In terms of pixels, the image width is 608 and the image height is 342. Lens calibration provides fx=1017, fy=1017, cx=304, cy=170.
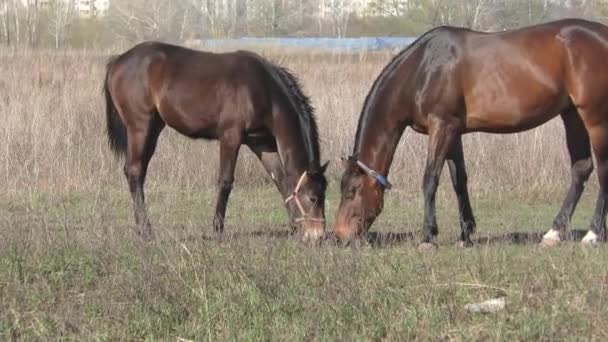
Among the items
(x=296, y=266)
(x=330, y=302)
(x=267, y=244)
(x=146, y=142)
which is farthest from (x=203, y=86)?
(x=330, y=302)

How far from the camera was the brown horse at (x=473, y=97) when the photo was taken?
8680mm

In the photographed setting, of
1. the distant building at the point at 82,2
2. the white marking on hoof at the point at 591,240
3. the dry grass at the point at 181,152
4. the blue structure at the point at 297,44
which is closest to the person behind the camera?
the white marking on hoof at the point at 591,240

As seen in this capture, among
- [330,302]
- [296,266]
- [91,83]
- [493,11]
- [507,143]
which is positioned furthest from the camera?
[493,11]

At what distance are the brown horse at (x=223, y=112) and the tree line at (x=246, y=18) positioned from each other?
18.4 metres

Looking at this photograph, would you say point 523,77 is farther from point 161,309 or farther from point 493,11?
point 493,11

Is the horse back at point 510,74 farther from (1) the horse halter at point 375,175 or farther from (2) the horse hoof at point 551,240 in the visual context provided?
(2) the horse hoof at point 551,240

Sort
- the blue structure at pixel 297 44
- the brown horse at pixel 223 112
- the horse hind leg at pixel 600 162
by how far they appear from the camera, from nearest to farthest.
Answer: the horse hind leg at pixel 600 162 → the brown horse at pixel 223 112 → the blue structure at pixel 297 44

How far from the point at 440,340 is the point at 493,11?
3301 cm

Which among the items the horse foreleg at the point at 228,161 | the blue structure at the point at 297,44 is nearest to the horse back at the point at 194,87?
the horse foreleg at the point at 228,161

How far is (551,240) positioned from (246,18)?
35.4 metres

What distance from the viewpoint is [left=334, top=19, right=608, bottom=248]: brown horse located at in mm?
8680

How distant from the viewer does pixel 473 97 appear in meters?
8.80

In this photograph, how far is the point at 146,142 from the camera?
34.0ft

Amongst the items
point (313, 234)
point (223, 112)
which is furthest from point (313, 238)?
point (223, 112)
